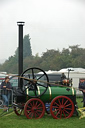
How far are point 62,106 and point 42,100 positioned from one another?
2.13ft

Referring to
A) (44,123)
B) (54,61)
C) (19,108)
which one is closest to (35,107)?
(19,108)

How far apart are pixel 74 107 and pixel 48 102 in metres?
0.81

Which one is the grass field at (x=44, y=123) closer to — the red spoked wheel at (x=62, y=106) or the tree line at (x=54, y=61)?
the red spoked wheel at (x=62, y=106)

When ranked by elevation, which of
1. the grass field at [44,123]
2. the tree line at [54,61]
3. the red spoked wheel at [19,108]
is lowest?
the grass field at [44,123]

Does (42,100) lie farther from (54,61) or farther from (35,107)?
(54,61)

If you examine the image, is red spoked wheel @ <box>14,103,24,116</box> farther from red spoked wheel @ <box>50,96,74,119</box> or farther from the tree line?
the tree line

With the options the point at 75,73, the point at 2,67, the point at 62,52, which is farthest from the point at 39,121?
the point at 62,52

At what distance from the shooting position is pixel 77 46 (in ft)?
155

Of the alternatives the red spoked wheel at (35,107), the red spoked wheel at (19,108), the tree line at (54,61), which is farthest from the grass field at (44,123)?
the tree line at (54,61)

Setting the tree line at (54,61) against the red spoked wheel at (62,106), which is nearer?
the red spoked wheel at (62,106)

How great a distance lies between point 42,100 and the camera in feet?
31.1

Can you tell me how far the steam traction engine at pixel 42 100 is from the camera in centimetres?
914

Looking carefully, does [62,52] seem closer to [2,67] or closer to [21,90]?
[2,67]

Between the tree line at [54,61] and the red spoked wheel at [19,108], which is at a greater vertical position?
the tree line at [54,61]
